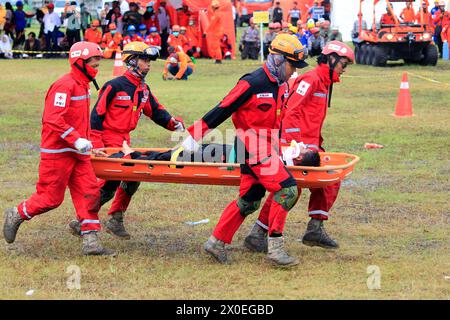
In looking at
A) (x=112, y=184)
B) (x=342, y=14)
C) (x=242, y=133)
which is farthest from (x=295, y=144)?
(x=342, y=14)

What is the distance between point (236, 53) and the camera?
36.4m

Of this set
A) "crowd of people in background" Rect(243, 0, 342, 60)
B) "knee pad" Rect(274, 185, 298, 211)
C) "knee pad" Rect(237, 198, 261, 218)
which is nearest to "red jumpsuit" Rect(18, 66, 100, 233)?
"knee pad" Rect(237, 198, 261, 218)

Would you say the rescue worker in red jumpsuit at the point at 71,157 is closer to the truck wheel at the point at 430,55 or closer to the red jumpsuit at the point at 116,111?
the red jumpsuit at the point at 116,111

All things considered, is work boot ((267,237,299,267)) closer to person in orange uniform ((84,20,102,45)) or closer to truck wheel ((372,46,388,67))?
truck wheel ((372,46,388,67))

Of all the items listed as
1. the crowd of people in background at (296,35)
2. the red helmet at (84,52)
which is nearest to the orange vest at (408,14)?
the crowd of people in background at (296,35)

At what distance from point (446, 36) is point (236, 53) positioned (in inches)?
315

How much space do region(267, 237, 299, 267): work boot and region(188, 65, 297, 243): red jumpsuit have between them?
95 mm

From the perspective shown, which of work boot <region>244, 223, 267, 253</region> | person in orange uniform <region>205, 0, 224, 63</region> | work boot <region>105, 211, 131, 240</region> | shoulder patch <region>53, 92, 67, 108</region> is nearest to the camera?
shoulder patch <region>53, 92, 67, 108</region>

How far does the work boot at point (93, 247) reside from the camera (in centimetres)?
821

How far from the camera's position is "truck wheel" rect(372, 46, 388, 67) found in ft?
96.4

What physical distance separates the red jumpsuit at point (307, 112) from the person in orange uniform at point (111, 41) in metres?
25.0

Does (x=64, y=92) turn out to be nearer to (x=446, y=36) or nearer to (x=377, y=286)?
(x=377, y=286)

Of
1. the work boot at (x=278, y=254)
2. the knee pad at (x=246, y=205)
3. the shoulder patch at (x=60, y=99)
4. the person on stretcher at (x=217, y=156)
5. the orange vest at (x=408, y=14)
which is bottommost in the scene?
the work boot at (x=278, y=254)
